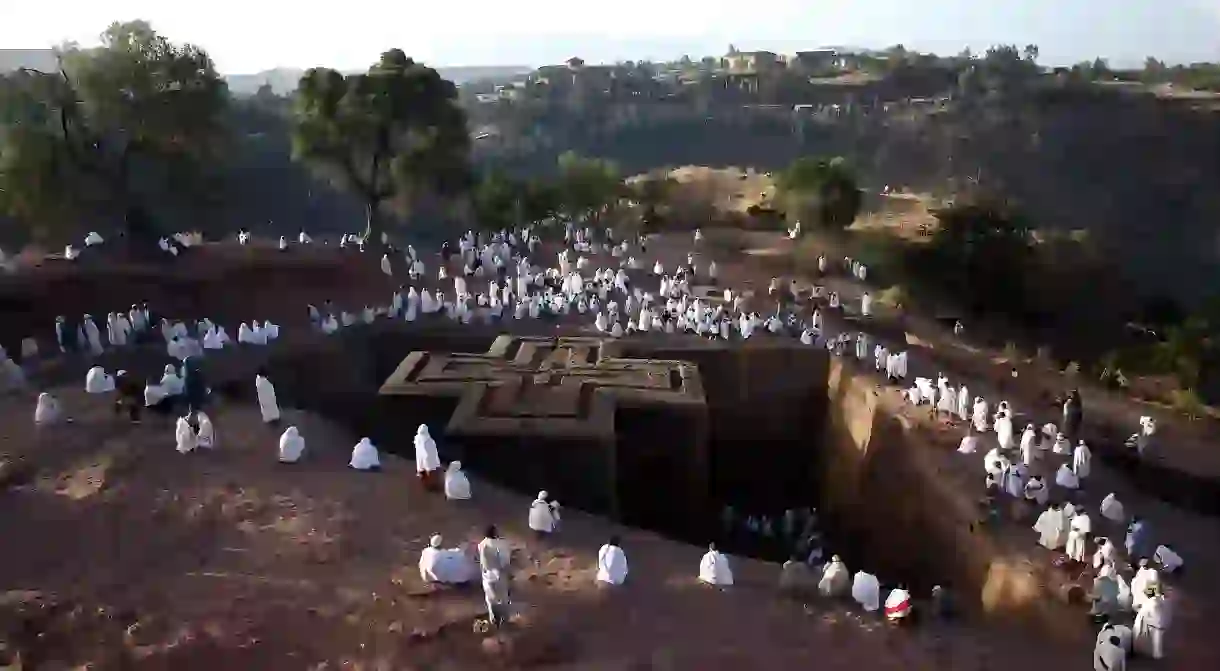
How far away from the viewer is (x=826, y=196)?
3453 centimetres

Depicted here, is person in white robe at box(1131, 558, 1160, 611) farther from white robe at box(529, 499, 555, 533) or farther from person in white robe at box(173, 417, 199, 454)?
person in white robe at box(173, 417, 199, 454)

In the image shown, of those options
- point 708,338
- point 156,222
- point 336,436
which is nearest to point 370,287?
point 156,222

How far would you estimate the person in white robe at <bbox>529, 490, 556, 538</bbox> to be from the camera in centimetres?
1059

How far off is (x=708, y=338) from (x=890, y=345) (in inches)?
174

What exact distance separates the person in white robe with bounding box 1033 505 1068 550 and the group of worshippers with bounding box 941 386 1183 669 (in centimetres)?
1

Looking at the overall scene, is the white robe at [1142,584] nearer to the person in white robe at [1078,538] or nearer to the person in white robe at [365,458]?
the person in white robe at [1078,538]

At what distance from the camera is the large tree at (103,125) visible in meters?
22.5

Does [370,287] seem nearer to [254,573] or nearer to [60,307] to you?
[60,307]

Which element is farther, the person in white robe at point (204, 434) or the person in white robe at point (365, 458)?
the person in white robe at point (204, 434)

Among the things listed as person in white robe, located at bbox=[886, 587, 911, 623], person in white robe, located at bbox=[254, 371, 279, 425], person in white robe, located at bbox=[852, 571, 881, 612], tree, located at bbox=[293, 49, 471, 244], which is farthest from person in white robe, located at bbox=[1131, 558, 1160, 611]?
tree, located at bbox=[293, 49, 471, 244]

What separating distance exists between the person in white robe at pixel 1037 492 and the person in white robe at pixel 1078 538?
4.76ft

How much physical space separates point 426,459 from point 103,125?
55.9ft

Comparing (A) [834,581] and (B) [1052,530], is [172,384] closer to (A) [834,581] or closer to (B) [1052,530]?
(A) [834,581]

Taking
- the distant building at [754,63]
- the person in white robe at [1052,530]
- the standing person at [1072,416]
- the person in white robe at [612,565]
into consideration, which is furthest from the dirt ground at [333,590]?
the distant building at [754,63]
